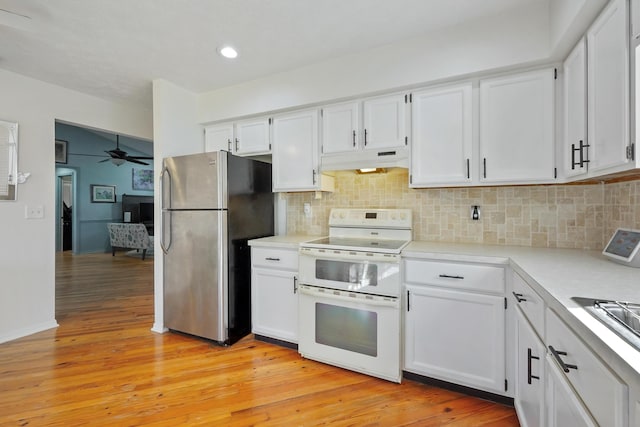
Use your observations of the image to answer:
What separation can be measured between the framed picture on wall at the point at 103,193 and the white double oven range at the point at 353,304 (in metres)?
8.08

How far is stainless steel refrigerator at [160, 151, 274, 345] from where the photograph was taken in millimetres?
2490

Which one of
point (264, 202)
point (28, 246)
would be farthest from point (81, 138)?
point (264, 202)

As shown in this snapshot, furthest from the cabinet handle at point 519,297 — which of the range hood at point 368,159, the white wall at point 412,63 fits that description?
the white wall at point 412,63

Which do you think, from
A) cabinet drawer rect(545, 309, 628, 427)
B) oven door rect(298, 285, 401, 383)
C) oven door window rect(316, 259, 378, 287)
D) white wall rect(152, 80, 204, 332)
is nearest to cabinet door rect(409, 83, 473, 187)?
oven door window rect(316, 259, 378, 287)

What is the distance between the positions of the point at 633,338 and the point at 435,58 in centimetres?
197

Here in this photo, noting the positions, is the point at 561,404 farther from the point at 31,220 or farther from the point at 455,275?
the point at 31,220

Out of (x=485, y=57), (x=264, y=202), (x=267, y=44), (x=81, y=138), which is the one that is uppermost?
(x=81, y=138)

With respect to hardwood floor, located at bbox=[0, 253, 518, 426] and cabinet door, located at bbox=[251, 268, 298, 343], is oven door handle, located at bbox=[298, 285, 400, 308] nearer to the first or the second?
cabinet door, located at bbox=[251, 268, 298, 343]

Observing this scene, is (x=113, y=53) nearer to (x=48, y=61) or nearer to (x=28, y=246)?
(x=48, y=61)

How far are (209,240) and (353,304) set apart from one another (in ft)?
4.33

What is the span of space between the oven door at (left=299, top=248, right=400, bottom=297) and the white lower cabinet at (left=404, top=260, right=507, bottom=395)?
5.0 inches

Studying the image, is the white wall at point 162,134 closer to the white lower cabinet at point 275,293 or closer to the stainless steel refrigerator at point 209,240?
the stainless steel refrigerator at point 209,240

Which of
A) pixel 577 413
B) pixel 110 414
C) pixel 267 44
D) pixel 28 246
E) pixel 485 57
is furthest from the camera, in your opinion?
pixel 28 246

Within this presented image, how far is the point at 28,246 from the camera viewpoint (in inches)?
109
